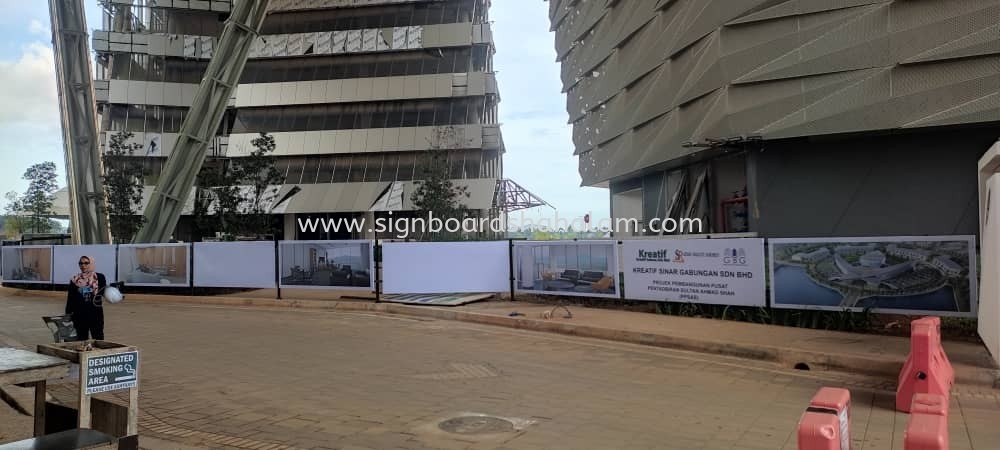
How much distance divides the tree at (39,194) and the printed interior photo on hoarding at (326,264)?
1793 inches

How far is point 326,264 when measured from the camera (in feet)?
55.9

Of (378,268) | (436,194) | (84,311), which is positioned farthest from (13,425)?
(436,194)

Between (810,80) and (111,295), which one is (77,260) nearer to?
(111,295)

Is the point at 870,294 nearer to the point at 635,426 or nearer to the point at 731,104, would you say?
the point at 635,426

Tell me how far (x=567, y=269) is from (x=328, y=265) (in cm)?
625

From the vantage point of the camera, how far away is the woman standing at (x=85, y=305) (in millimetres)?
8531

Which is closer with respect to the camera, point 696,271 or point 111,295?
point 111,295

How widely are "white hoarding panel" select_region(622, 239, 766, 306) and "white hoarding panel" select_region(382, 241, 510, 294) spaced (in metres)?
3.51

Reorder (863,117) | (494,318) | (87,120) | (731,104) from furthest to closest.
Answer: (87,120) → (731,104) → (863,117) → (494,318)

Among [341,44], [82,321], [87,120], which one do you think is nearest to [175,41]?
[341,44]

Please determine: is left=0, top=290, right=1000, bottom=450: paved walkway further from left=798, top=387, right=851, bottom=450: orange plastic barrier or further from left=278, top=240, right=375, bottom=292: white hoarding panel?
left=278, top=240, right=375, bottom=292: white hoarding panel

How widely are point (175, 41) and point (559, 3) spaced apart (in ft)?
84.8

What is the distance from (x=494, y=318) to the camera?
13266 mm

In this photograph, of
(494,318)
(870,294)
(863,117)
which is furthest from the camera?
(863,117)
